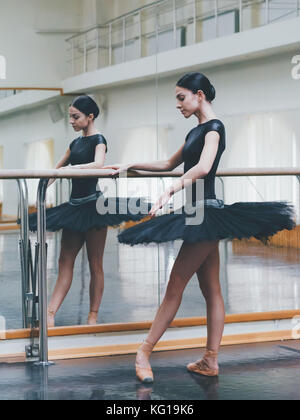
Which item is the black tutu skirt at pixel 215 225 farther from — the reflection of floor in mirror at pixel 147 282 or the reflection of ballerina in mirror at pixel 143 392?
the reflection of floor in mirror at pixel 147 282

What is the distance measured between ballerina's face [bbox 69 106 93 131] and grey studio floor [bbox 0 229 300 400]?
0.53 metres

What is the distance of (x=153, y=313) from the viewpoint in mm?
4449

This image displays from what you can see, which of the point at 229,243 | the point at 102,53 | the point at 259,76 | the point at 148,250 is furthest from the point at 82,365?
the point at 259,76

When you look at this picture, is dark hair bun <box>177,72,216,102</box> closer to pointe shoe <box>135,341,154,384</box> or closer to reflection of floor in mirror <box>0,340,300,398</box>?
pointe shoe <box>135,341,154,384</box>

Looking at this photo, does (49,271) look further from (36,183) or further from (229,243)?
(229,243)

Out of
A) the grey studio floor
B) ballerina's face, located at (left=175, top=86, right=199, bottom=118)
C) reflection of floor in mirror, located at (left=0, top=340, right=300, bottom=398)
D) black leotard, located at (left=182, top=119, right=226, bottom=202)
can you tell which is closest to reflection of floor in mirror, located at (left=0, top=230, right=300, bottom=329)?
the grey studio floor

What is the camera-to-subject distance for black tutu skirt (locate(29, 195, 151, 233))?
4.16 m

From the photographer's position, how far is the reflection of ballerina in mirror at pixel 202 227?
136 inches

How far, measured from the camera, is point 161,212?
446 centimetres

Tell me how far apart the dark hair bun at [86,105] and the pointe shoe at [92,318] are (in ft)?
3.12

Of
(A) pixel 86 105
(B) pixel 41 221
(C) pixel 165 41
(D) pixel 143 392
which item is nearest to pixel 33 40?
(A) pixel 86 105

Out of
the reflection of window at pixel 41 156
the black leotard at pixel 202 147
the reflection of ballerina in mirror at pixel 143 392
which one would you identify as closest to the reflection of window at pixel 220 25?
the reflection of window at pixel 41 156

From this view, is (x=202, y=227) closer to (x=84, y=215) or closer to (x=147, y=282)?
(x=84, y=215)

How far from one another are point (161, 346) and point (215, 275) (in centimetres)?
66
